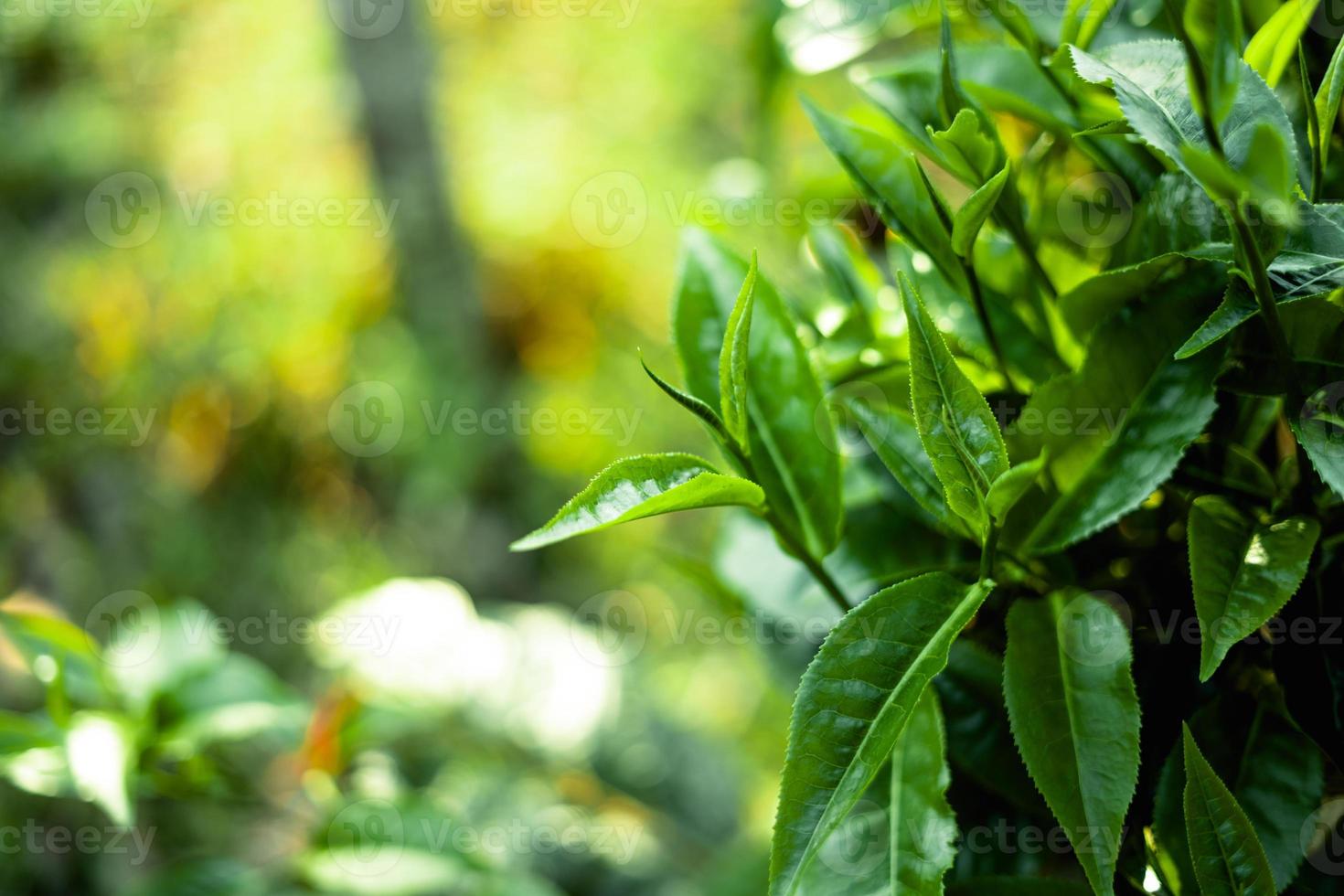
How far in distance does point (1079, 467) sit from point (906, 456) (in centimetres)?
5

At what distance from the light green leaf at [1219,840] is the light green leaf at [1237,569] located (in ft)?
0.10

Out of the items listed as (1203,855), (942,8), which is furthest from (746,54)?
(1203,855)

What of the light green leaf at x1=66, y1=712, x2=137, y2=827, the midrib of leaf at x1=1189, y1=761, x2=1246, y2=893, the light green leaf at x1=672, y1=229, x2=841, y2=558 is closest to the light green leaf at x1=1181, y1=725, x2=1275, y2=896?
the midrib of leaf at x1=1189, y1=761, x2=1246, y2=893

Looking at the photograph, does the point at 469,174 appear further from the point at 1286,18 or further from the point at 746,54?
the point at 1286,18

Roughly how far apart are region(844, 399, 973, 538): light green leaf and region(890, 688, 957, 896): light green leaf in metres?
0.06

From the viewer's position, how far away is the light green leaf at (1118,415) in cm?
29

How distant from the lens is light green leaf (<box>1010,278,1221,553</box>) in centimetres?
29

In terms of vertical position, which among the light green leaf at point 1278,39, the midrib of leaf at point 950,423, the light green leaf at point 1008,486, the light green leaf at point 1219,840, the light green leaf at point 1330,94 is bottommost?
the light green leaf at point 1219,840

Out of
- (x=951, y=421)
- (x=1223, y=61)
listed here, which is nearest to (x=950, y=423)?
(x=951, y=421)

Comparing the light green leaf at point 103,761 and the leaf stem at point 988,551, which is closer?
the leaf stem at point 988,551

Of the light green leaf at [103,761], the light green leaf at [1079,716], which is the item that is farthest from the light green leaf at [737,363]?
the light green leaf at [103,761]

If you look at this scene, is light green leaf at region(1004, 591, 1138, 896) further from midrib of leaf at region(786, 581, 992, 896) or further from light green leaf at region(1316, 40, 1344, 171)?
light green leaf at region(1316, 40, 1344, 171)

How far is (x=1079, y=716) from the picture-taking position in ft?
0.90

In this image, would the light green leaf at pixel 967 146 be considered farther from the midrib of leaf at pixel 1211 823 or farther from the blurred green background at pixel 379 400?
the blurred green background at pixel 379 400
